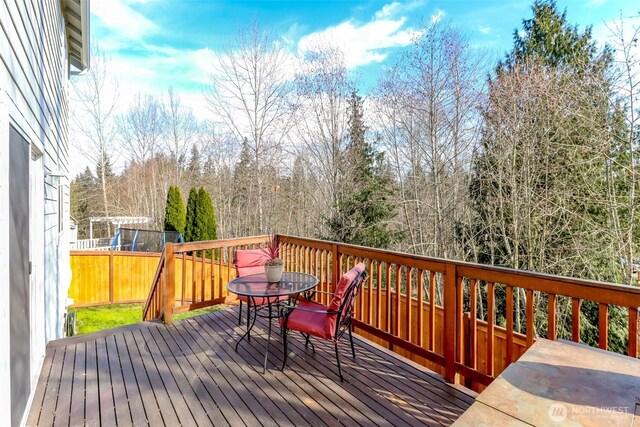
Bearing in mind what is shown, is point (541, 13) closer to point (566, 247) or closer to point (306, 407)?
point (566, 247)

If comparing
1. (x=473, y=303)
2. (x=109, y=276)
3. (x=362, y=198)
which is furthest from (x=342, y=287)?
(x=109, y=276)

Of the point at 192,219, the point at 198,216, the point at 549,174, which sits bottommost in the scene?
the point at 192,219

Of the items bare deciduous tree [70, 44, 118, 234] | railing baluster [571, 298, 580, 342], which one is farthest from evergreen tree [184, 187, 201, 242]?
railing baluster [571, 298, 580, 342]

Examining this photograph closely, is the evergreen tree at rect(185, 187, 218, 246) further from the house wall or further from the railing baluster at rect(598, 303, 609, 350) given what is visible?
the railing baluster at rect(598, 303, 609, 350)

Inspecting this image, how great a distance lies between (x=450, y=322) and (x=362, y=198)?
778 centimetres

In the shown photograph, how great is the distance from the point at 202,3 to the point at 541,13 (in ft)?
33.3

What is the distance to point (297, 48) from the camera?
37.5 feet

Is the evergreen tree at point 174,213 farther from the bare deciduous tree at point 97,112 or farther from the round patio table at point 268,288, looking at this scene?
the round patio table at point 268,288

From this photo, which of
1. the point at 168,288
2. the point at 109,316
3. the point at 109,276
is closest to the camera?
the point at 168,288

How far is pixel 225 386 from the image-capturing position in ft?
8.95

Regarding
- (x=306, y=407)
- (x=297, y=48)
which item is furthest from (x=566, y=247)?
(x=297, y=48)

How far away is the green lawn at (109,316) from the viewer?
7.55 meters

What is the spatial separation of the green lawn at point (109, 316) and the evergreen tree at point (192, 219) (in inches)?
167

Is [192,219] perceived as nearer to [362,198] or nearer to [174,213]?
[174,213]
